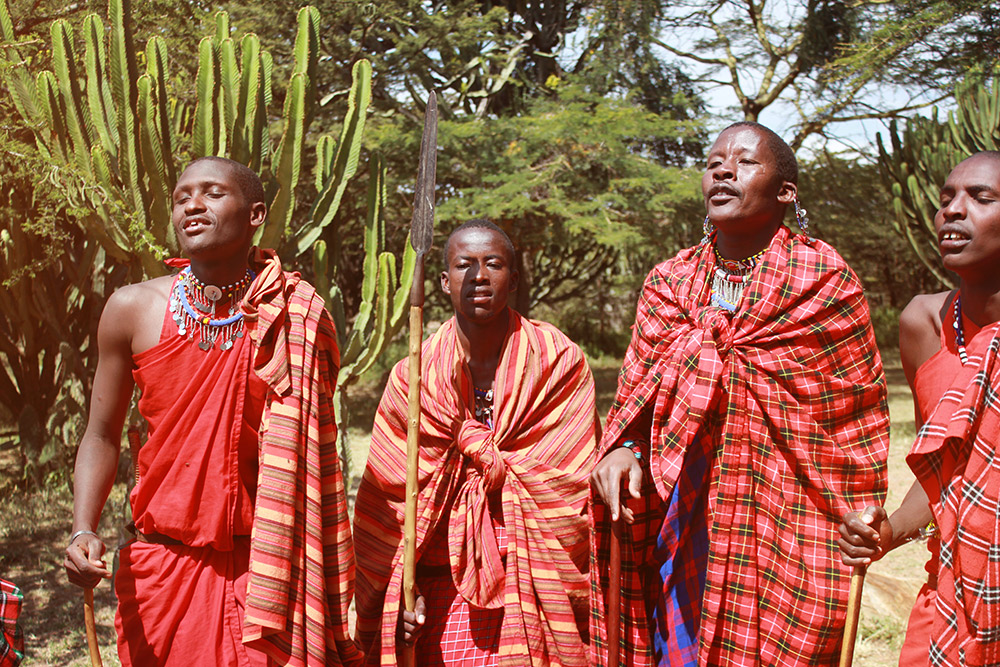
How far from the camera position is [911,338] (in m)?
2.85

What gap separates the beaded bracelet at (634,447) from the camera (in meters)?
3.02

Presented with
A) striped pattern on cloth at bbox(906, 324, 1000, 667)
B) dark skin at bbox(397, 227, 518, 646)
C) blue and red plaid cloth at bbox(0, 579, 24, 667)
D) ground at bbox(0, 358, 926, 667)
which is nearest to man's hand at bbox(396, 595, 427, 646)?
dark skin at bbox(397, 227, 518, 646)

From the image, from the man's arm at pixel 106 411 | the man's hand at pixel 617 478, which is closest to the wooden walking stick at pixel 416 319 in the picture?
the man's hand at pixel 617 478

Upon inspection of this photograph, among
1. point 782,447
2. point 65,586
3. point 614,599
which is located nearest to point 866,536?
point 782,447

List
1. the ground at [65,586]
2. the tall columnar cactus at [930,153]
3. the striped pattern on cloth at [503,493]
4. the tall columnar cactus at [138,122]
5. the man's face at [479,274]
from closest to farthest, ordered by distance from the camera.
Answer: the striped pattern on cloth at [503,493] → the man's face at [479,274] → the ground at [65,586] → the tall columnar cactus at [138,122] → the tall columnar cactus at [930,153]

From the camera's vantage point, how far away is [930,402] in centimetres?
261

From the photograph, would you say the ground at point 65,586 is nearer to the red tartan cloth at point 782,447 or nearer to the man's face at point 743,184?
the red tartan cloth at point 782,447

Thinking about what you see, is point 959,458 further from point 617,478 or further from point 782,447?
point 617,478

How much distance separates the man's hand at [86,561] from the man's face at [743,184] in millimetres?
2284

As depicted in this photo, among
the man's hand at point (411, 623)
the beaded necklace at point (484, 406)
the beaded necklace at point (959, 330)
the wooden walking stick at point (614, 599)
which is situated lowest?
the man's hand at point (411, 623)

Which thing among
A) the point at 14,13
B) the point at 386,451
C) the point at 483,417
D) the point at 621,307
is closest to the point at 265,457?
the point at 386,451

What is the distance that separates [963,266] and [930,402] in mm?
425

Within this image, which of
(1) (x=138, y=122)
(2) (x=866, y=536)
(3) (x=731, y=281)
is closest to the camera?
(2) (x=866, y=536)

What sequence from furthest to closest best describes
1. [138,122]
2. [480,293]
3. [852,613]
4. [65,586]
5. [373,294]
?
[373,294] < [65,586] < [138,122] < [480,293] < [852,613]
